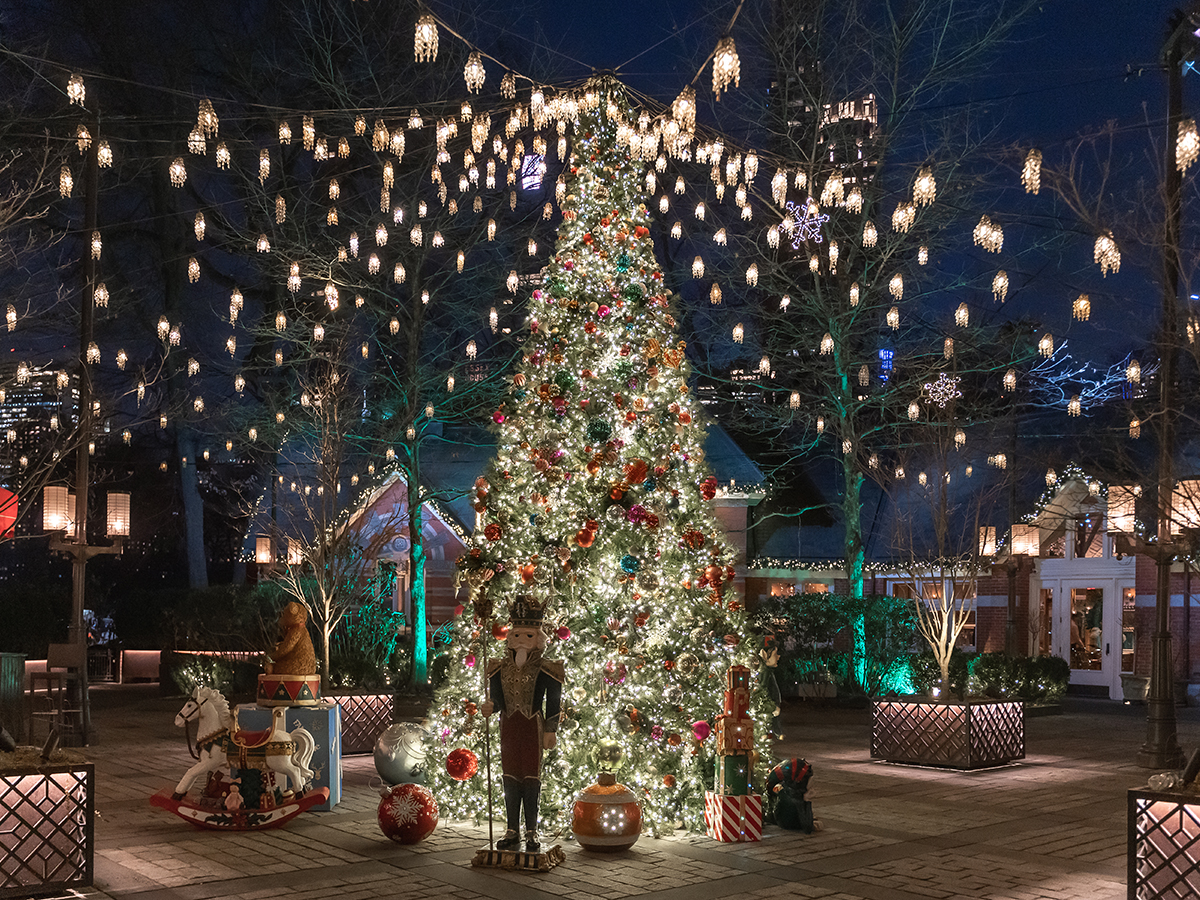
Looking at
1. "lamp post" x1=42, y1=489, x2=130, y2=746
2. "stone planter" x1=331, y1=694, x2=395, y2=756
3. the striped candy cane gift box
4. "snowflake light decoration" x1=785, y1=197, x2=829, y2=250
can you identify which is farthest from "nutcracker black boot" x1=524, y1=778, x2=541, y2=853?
"snowflake light decoration" x1=785, y1=197, x2=829, y2=250

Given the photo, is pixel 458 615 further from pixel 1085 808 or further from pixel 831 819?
pixel 1085 808

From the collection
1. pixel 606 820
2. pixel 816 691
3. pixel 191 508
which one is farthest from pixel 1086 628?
pixel 606 820

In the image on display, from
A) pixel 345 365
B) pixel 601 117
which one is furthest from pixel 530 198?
pixel 601 117

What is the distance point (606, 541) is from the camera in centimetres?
1028

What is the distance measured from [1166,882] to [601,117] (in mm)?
7896

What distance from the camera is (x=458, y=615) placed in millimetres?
10734

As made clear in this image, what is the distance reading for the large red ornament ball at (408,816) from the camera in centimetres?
912

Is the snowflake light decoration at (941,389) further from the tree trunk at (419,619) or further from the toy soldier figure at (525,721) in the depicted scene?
the toy soldier figure at (525,721)

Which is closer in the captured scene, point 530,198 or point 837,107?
point 837,107

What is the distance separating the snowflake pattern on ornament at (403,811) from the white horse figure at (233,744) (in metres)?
1.45

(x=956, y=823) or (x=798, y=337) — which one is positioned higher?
(x=798, y=337)

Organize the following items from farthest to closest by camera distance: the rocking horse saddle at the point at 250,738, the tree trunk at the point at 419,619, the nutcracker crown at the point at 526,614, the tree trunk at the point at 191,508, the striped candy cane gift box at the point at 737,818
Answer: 1. the tree trunk at the point at 191,508
2. the tree trunk at the point at 419,619
3. the rocking horse saddle at the point at 250,738
4. the striped candy cane gift box at the point at 737,818
5. the nutcracker crown at the point at 526,614

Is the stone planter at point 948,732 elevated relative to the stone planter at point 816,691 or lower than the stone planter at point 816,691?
elevated

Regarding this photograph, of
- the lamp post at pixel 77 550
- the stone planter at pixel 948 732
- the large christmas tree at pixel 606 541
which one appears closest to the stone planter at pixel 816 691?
the stone planter at pixel 948 732
